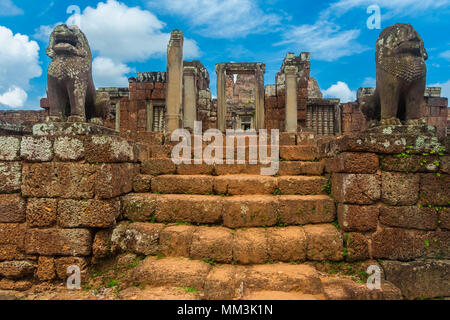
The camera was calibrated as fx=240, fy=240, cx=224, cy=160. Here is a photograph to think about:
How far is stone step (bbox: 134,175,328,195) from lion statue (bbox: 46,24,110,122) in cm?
131

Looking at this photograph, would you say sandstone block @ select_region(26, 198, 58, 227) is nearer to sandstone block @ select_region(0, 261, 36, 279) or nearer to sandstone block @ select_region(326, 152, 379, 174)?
sandstone block @ select_region(0, 261, 36, 279)

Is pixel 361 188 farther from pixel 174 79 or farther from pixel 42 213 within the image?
pixel 174 79

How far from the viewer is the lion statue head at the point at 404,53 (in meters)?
2.99

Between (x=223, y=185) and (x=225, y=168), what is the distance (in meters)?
0.53

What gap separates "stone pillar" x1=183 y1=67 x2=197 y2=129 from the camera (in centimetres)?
846

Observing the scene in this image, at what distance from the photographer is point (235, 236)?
2.74 metres

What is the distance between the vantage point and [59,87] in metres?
3.35

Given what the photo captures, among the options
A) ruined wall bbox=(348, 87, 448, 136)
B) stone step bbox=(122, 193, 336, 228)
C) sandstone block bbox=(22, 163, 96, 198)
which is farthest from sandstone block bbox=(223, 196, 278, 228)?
ruined wall bbox=(348, 87, 448, 136)

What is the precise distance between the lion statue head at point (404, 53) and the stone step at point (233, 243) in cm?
216
